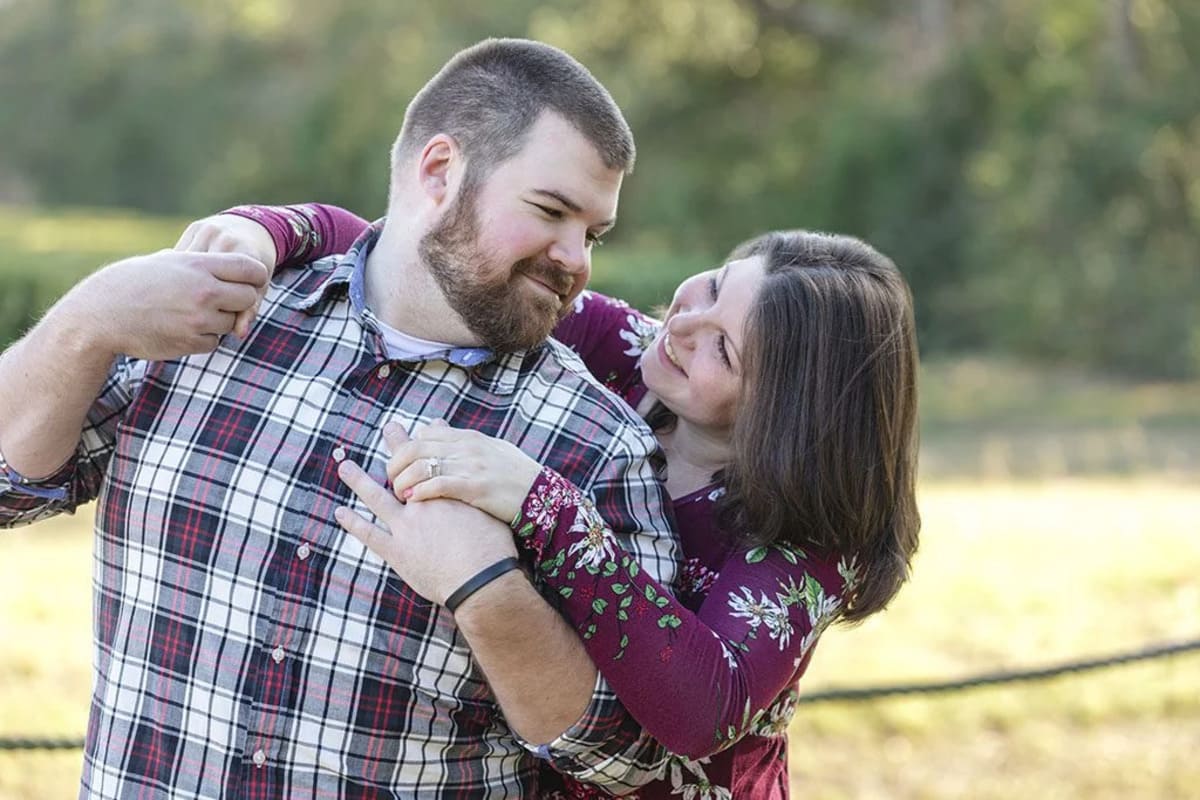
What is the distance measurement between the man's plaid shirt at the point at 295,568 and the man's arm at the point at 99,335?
9 centimetres

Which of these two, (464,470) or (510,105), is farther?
(510,105)

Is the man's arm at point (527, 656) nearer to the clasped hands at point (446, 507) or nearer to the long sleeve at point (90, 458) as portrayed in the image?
the clasped hands at point (446, 507)

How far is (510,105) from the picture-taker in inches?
79.3

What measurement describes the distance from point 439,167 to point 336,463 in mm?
458

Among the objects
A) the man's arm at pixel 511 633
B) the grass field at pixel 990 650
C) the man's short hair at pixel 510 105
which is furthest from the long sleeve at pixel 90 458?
the grass field at pixel 990 650

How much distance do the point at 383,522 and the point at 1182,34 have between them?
16.7 m

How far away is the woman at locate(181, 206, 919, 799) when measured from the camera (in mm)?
1761

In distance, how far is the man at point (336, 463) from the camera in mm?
1816

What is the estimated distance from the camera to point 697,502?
2156 mm

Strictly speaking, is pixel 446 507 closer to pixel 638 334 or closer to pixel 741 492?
pixel 741 492

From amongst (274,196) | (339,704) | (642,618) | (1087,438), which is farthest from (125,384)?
(274,196)

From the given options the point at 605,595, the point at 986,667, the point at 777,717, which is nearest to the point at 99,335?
the point at 605,595

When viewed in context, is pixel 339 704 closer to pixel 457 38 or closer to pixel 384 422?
pixel 384 422

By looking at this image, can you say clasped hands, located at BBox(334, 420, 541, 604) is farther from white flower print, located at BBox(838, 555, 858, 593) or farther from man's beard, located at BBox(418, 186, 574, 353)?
white flower print, located at BBox(838, 555, 858, 593)
